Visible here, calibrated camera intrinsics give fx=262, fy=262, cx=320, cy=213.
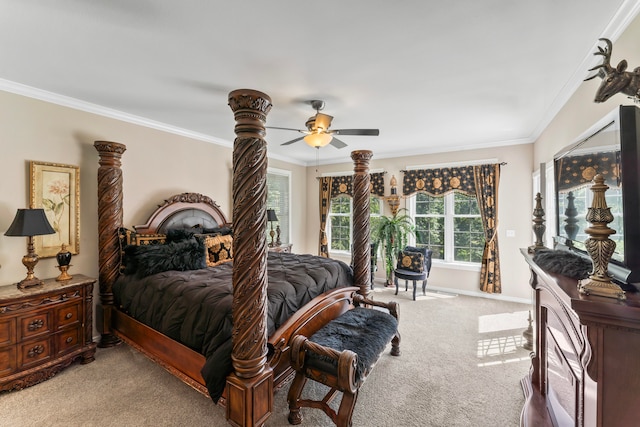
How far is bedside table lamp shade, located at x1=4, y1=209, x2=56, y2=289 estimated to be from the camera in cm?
219

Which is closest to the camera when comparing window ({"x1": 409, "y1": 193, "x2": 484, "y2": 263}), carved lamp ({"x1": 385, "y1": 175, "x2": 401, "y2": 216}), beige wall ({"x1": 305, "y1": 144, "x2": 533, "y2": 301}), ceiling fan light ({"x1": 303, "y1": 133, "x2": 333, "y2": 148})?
ceiling fan light ({"x1": 303, "y1": 133, "x2": 333, "y2": 148})

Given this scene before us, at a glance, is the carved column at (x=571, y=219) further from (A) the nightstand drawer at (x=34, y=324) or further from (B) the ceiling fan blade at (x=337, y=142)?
(A) the nightstand drawer at (x=34, y=324)

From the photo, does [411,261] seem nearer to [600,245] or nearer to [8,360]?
[600,245]

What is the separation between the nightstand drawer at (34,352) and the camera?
219cm

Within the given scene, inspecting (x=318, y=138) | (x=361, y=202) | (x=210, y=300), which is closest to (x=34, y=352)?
(x=210, y=300)

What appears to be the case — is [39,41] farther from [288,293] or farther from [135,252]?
[288,293]

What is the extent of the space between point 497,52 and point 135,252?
3762 mm

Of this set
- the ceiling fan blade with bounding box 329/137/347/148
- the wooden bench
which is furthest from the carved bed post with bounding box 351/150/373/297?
the wooden bench

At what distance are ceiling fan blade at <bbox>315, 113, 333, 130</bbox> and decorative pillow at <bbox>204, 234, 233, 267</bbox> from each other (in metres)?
1.92

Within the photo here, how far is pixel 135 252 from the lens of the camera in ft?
9.20

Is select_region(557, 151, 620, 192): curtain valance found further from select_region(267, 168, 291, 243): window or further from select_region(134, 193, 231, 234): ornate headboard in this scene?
select_region(267, 168, 291, 243): window

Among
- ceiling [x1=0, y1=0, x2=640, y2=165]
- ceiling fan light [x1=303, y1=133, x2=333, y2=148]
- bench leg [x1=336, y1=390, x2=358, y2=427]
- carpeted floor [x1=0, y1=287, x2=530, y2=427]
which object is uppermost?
ceiling [x1=0, y1=0, x2=640, y2=165]

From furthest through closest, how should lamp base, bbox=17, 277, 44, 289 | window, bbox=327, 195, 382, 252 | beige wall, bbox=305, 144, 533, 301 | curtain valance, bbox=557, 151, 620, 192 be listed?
window, bbox=327, 195, 382, 252, beige wall, bbox=305, 144, 533, 301, lamp base, bbox=17, 277, 44, 289, curtain valance, bbox=557, 151, 620, 192

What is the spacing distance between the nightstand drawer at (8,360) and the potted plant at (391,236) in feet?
15.2
